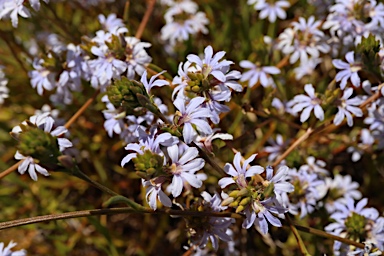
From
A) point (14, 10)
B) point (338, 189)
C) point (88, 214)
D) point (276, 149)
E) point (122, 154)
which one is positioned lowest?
point (122, 154)

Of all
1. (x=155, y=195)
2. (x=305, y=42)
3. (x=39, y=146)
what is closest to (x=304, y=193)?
(x=305, y=42)

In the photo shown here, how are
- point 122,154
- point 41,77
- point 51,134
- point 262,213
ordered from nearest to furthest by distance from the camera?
1. point 262,213
2. point 51,134
3. point 41,77
4. point 122,154

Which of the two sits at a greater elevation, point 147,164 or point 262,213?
point 147,164

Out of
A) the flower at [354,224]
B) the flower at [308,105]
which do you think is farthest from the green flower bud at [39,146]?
the flower at [354,224]

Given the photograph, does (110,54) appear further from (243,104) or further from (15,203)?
(15,203)

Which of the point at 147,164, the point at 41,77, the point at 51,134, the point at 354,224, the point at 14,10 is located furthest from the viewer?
the point at 41,77

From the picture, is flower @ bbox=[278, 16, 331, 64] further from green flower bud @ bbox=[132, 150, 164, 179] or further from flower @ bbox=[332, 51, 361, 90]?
green flower bud @ bbox=[132, 150, 164, 179]

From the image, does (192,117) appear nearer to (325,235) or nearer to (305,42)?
(325,235)

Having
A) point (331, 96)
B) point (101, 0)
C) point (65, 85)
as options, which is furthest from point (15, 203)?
point (331, 96)
